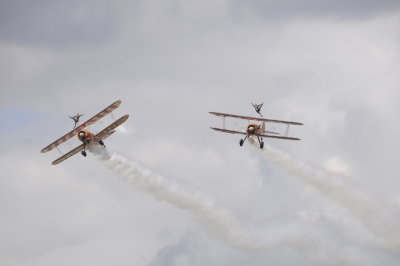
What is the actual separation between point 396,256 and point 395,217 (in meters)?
8.75

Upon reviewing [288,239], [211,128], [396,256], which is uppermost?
[396,256]

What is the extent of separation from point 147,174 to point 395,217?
114 ft

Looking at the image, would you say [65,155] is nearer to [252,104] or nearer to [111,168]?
[111,168]

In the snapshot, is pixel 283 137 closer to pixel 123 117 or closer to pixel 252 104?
pixel 252 104

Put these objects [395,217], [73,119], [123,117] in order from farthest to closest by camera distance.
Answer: [395,217] < [73,119] < [123,117]

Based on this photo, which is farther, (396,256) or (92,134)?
(396,256)

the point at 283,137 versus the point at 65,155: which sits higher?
the point at 283,137

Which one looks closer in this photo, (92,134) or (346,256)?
(92,134)

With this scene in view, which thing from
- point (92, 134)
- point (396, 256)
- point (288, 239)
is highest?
point (396, 256)

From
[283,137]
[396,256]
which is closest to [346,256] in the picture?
[396,256]

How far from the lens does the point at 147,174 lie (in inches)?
4360

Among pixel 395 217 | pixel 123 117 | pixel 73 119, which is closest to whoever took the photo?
pixel 123 117

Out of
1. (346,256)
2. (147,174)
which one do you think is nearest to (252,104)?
(147,174)

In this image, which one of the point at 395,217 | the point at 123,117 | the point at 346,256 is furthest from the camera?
the point at 346,256
